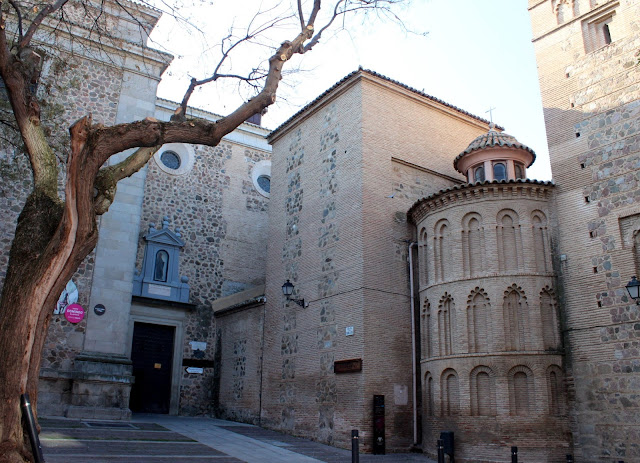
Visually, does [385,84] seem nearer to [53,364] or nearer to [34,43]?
[34,43]

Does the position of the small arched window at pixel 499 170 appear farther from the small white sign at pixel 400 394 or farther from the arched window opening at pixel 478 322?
A: the small white sign at pixel 400 394

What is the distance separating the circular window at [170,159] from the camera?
21.5 meters

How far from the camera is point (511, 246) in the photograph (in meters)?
13.0

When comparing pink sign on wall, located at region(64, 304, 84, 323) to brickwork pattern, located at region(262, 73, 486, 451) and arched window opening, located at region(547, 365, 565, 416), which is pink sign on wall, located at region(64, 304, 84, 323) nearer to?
brickwork pattern, located at region(262, 73, 486, 451)

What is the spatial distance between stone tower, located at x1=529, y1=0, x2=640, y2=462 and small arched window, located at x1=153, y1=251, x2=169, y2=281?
1274 cm

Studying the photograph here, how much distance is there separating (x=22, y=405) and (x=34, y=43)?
11811 mm

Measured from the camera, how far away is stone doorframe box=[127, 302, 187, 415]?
18733 millimetres

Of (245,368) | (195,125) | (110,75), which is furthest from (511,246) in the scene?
(110,75)

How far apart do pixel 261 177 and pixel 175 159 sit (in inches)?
143

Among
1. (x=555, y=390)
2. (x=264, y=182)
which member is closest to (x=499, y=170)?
(x=555, y=390)

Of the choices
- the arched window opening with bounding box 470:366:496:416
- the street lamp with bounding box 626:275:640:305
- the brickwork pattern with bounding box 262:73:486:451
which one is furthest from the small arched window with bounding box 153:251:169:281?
the street lamp with bounding box 626:275:640:305

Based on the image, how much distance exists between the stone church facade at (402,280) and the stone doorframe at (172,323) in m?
0.05

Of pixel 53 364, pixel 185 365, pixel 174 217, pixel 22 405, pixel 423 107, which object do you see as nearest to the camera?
pixel 22 405

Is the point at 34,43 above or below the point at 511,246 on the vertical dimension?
above
